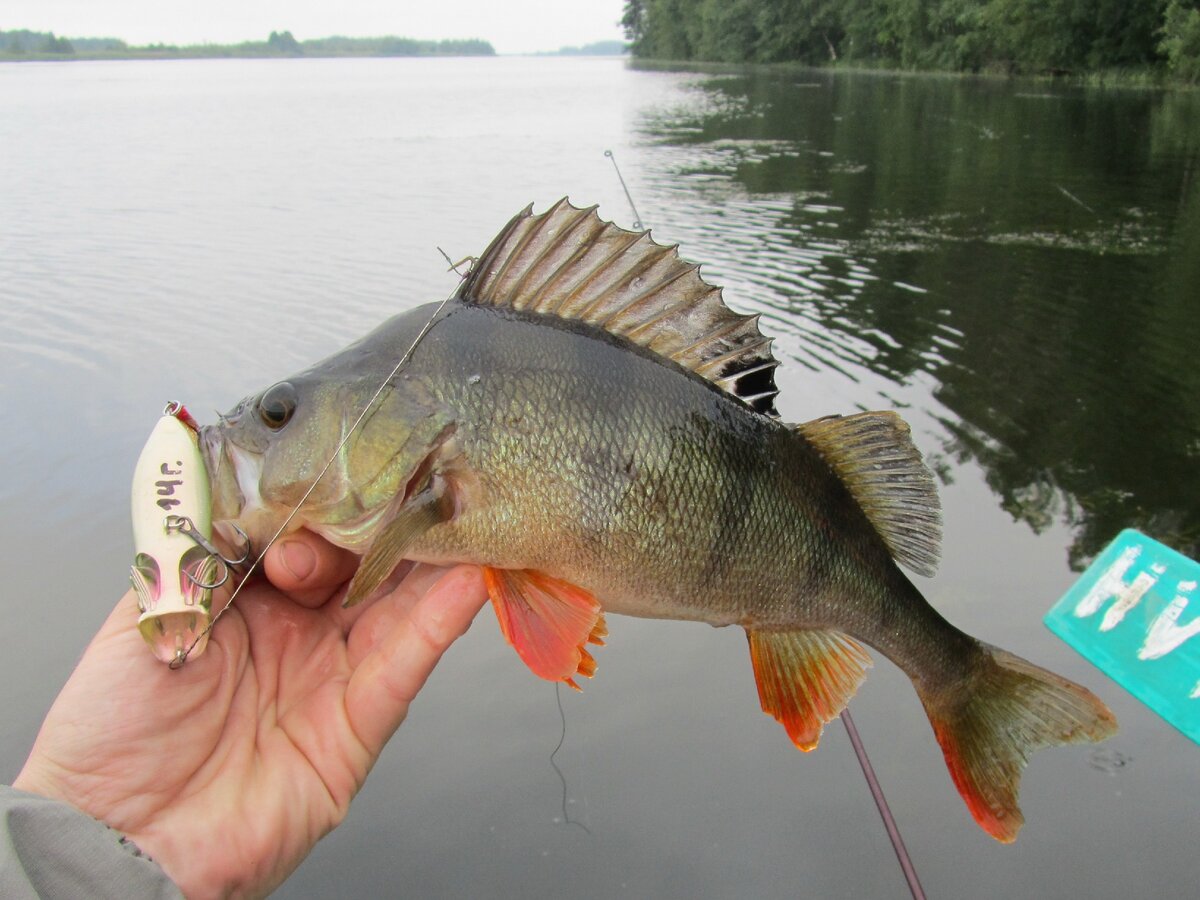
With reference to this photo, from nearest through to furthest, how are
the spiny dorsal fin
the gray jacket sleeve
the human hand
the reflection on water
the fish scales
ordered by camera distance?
1. the gray jacket sleeve
2. the human hand
3. the fish scales
4. the spiny dorsal fin
5. the reflection on water

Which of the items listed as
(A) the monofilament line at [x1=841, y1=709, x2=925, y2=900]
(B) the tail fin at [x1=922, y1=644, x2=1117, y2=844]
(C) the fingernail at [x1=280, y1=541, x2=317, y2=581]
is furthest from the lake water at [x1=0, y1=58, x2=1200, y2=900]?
(C) the fingernail at [x1=280, y1=541, x2=317, y2=581]

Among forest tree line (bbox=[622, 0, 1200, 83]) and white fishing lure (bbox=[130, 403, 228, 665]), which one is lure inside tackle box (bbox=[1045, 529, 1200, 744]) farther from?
forest tree line (bbox=[622, 0, 1200, 83])

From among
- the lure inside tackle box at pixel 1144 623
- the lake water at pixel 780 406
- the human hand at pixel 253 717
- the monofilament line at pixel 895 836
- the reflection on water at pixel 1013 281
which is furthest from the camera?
the reflection on water at pixel 1013 281

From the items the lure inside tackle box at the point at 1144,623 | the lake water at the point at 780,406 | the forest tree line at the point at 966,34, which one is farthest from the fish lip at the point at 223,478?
the forest tree line at the point at 966,34

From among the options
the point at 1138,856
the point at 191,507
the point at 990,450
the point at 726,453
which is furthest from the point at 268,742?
the point at 990,450

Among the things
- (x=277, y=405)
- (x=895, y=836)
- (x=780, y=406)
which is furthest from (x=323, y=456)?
Result: (x=780, y=406)

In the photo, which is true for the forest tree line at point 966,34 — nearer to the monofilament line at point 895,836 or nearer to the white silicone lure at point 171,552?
the monofilament line at point 895,836

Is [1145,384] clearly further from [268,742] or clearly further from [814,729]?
[268,742]
